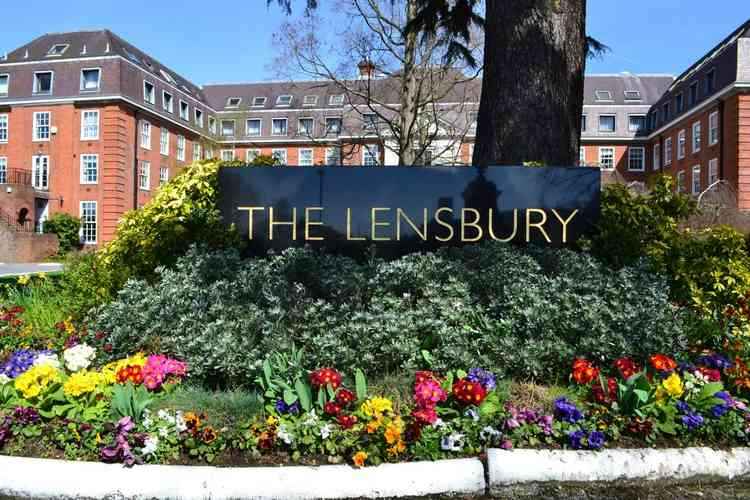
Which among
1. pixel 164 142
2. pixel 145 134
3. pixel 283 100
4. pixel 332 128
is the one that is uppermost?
pixel 283 100

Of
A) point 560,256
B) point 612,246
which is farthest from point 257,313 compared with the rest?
point 612,246

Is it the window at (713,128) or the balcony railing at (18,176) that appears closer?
the window at (713,128)

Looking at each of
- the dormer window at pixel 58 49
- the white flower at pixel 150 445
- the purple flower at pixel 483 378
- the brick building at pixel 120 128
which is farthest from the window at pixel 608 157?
the white flower at pixel 150 445

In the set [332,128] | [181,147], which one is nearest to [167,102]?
[181,147]

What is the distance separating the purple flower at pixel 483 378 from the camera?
11.3ft

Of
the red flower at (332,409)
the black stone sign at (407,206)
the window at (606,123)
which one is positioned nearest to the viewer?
the red flower at (332,409)

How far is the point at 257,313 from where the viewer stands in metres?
4.18

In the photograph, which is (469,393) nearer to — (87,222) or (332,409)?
(332,409)

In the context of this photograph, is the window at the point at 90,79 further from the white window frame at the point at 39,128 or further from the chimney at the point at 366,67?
the chimney at the point at 366,67

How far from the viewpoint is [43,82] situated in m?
37.2

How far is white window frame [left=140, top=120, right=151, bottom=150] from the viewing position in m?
38.0

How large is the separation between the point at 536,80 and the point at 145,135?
36591 millimetres

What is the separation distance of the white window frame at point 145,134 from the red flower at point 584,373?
3869cm

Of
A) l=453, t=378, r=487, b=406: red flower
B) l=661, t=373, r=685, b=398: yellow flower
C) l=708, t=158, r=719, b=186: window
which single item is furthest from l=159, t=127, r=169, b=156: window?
l=661, t=373, r=685, b=398: yellow flower
